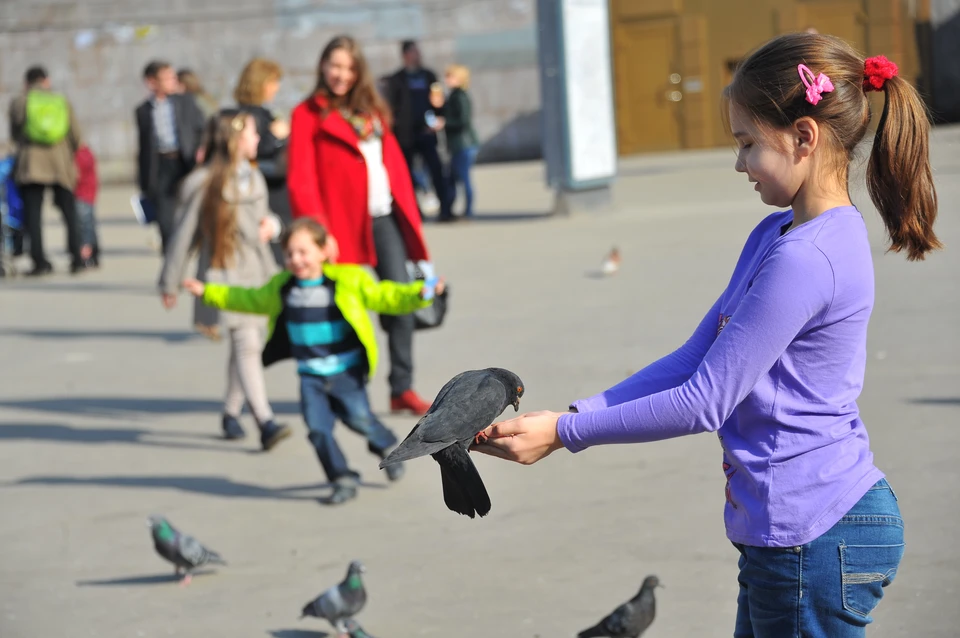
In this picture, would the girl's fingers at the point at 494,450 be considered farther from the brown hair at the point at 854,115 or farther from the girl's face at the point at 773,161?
the brown hair at the point at 854,115

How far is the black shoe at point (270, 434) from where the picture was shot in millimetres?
6707

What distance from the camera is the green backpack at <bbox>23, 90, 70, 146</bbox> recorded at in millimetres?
13484

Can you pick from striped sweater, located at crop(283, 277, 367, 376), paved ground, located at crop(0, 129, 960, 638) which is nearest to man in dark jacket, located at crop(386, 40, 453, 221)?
paved ground, located at crop(0, 129, 960, 638)

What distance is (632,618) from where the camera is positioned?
3.84 meters

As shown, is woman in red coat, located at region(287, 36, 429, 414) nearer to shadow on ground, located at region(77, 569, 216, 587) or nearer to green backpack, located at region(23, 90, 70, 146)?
shadow on ground, located at region(77, 569, 216, 587)

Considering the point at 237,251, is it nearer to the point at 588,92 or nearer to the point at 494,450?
the point at 494,450

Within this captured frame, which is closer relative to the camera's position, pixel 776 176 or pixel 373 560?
pixel 776 176


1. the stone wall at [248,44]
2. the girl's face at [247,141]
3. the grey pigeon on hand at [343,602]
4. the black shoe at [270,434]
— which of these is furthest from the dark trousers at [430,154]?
the grey pigeon on hand at [343,602]

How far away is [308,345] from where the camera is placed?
575 centimetres

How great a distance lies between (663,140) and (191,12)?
33.9ft

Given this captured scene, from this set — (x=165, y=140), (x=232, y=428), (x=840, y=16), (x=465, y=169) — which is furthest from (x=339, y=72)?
(x=840, y=16)

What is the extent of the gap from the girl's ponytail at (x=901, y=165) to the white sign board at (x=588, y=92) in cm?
1305

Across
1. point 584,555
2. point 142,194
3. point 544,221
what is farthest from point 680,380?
point 544,221

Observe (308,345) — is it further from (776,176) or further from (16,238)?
(16,238)
